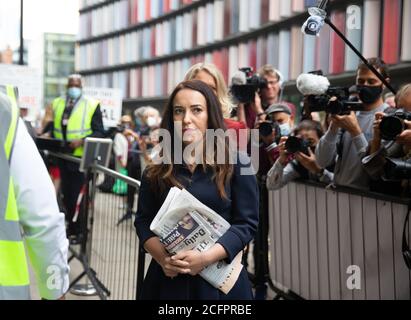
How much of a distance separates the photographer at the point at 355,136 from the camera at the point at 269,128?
11.6 inches

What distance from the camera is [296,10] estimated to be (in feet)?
26.5

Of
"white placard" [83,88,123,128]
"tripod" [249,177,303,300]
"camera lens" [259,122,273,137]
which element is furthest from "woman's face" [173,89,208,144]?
"white placard" [83,88,123,128]

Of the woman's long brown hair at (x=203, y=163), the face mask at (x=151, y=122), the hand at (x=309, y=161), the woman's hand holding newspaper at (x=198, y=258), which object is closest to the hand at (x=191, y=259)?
the woman's hand holding newspaper at (x=198, y=258)

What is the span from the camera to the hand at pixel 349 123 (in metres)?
3.03

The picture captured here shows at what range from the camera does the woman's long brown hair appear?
83.9 inches

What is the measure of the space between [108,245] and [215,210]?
8.84 ft

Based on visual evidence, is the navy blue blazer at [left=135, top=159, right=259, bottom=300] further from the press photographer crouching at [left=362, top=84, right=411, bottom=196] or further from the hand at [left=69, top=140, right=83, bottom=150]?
the hand at [left=69, top=140, right=83, bottom=150]

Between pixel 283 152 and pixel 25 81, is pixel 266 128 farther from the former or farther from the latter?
pixel 25 81

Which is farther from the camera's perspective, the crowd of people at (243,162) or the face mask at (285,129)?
the face mask at (285,129)

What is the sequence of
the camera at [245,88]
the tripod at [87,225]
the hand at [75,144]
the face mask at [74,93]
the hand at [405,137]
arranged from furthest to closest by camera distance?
1. the face mask at [74,93]
2. the hand at [75,144]
3. the tripod at [87,225]
4. the camera at [245,88]
5. the hand at [405,137]

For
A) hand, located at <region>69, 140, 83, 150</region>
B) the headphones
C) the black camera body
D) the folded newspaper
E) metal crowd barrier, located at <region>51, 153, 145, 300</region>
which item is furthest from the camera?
hand, located at <region>69, 140, 83, 150</region>

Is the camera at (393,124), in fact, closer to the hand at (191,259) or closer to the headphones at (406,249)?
the headphones at (406,249)
